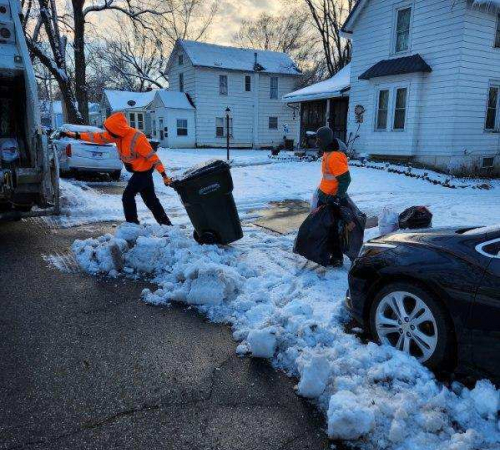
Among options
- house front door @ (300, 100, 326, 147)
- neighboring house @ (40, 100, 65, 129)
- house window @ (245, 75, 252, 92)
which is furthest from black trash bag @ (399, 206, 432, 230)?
neighboring house @ (40, 100, 65, 129)

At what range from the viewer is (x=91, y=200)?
8938 mm

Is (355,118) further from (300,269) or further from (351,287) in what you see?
(351,287)

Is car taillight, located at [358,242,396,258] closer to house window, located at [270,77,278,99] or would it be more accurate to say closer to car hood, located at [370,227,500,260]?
Answer: car hood, located at [370,227,500,260]

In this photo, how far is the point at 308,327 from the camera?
3.32 m

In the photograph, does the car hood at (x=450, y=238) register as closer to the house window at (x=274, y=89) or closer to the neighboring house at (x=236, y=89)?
the neighboring house at (x=236, y=89)

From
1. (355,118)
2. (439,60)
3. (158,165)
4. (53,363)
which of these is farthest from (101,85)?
(53,363)

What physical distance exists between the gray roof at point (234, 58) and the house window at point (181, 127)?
3779 millimetres

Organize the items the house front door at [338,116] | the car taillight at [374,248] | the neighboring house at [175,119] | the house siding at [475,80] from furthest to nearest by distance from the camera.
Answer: the neighboring house at [175,119]
the house front door at [338,116]
the house siding at [475,80]
the car taillight at [374,248]

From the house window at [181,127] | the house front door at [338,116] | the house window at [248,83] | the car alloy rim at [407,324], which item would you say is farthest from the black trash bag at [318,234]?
the house window at [248,83]

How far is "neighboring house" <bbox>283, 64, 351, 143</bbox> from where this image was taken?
1886cm

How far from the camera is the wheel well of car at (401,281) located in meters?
2.73

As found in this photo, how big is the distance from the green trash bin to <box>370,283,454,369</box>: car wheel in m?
2.70

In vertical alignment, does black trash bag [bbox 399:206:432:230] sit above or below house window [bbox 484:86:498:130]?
below

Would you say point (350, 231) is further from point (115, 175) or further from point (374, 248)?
point (115, 175)
